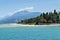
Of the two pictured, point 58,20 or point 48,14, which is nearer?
point 58,20

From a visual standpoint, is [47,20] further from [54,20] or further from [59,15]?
[59,15]

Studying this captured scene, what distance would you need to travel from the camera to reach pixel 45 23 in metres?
75.2

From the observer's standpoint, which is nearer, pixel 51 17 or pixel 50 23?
pixel 50 23

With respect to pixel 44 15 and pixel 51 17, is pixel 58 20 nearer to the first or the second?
pixel 51 17

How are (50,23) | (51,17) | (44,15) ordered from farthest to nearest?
(44,15), (51,17), (50,23)

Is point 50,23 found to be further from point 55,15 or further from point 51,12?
point 51,12

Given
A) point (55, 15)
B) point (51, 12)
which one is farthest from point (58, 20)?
point (51, 12)

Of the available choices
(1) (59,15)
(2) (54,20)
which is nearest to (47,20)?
(2) (54,20)

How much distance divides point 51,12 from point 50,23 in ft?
51.8

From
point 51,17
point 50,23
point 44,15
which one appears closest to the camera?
point 50,23

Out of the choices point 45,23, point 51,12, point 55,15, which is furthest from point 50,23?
point 51,12

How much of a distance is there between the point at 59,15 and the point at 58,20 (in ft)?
27.4

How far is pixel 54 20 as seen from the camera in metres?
77.2

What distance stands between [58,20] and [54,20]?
1.50 m
